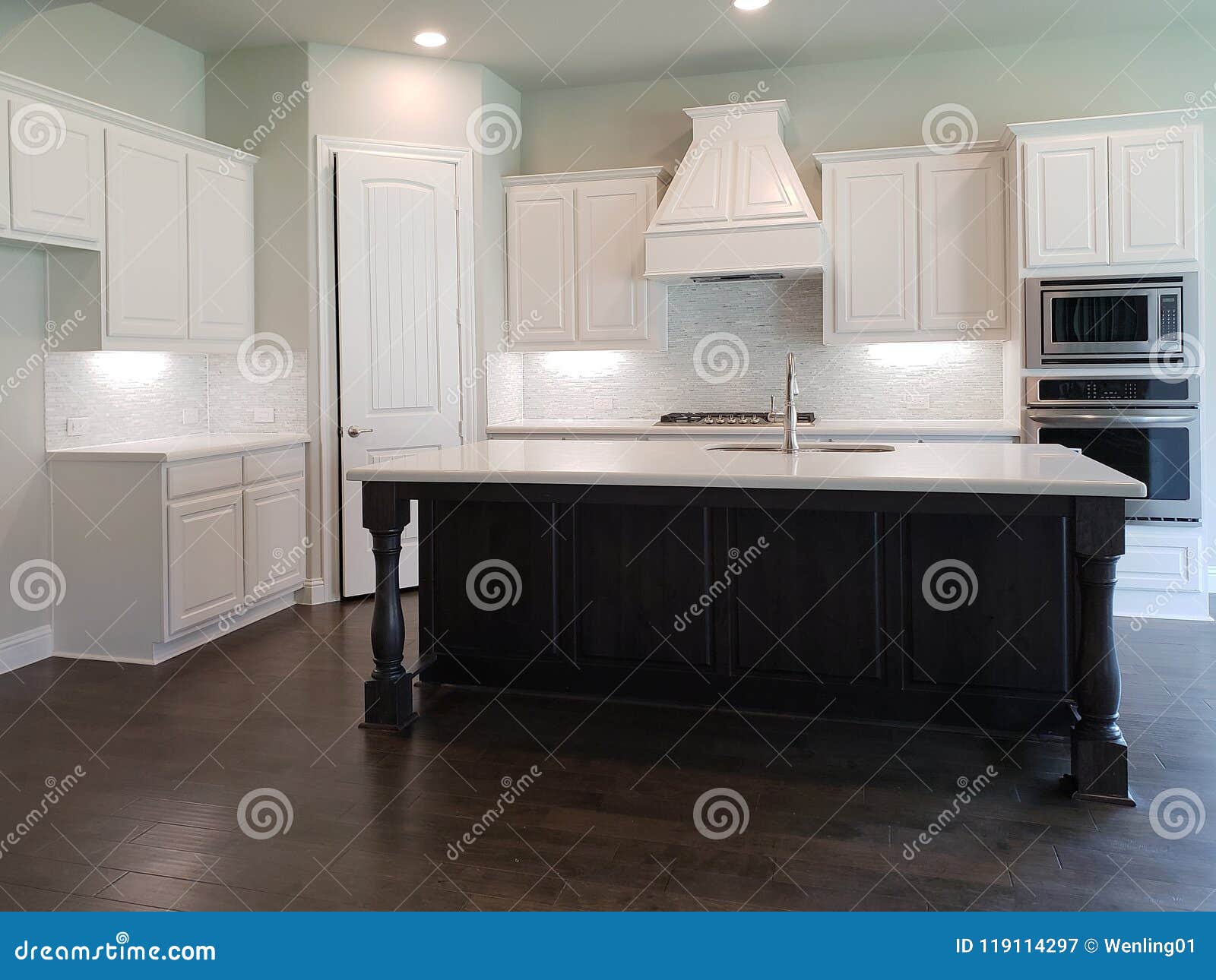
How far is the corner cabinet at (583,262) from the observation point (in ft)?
18.8

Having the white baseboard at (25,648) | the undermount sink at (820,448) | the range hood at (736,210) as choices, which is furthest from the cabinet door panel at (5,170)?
the range hood at (736,210)

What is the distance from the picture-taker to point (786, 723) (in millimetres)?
3332

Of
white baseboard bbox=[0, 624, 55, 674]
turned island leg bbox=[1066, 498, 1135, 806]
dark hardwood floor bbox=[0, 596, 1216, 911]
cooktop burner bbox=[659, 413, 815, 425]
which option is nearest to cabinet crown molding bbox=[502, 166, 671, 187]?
cooktop burner bbox=[659, 413, 815, 425]

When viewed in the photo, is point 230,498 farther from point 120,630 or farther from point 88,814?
point 88,814

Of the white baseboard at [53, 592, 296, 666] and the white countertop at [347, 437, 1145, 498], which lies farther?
the white baseboard at [53, 592, 296, 666]

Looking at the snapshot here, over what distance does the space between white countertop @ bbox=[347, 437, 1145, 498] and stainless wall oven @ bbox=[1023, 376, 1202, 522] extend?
1.22 metres

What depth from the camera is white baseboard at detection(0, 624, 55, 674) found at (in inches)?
160

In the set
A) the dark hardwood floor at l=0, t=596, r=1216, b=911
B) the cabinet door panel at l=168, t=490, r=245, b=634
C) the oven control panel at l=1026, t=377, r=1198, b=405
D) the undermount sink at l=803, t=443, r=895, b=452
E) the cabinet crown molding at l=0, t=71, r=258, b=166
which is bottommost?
the dark hardwood floor at l=0, t=596, r=1216, b=911

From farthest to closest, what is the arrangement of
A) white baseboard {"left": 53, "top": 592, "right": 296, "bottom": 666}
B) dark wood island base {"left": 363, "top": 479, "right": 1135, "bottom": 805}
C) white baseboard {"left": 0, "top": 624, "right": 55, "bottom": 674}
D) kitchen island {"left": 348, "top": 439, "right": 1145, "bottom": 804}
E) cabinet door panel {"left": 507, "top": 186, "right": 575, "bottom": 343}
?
cabinet door panel {"left": 507, "top": 186, "right": 575, "bottom": 343} → white baseboard {"left": 53, "top": 592, "right": 296, "bottom": 666} → white baseboard {"left": 0, "top": 624, "right": 55, "bottom": 674} → dark wood island base {"left": 363, "top": 479, "right": 1135, "bottom": 805} → kitchen island {"left": 348, "top": 439, "right": 1145, "bottom": 804}

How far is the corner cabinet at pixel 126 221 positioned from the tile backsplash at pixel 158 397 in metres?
0.23

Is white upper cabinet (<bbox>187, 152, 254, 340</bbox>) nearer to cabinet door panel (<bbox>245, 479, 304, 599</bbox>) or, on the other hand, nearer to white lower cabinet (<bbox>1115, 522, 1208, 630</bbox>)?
cabinet door panel (<bbox>245, 479, 304, 599</bbox>)

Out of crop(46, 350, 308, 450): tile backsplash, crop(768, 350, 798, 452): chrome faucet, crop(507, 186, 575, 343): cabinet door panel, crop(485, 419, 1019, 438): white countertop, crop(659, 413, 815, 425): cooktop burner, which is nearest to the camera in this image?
crop(768, 350, 798, 452): chrome faucet

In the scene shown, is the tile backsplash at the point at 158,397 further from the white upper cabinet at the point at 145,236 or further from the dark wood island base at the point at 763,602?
the dark wood island base at the point at 763,602

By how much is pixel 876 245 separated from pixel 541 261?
1961 millimetres
